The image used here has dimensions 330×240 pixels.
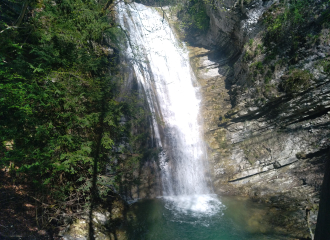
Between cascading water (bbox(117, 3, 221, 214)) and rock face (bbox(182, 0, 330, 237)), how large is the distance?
0.93 metres

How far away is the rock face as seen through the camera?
7.78 metres

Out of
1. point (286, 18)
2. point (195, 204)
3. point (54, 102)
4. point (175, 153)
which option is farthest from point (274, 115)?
point (54, 102)

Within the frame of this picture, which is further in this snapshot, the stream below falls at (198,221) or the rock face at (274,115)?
the rock face at (274,115)

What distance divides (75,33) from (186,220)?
8.28 metres

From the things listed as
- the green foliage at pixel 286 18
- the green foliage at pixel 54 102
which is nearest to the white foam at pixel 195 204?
the green foliage at pixel 54 102

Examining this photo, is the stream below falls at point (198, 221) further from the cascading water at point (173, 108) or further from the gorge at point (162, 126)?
the cascading water at point (173, 108)

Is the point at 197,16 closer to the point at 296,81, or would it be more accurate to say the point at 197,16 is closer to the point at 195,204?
the point at 296,81

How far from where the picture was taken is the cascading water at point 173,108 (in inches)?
379

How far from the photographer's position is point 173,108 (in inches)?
466

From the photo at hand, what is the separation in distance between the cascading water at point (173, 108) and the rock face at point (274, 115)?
3.05 feet

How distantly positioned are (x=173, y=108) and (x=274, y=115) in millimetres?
5664

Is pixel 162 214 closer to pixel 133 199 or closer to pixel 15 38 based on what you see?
pixel 133 199

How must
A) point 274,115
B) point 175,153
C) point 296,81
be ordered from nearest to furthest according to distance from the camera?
1. point 296,81
2. point 274,115
3. point 175,153

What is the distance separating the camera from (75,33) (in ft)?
20.3
